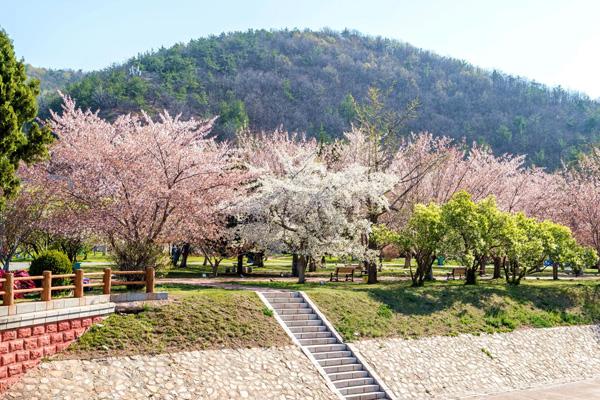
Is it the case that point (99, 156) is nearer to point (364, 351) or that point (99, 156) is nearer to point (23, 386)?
point (23, 386)

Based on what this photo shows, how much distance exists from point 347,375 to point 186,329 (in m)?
6.16

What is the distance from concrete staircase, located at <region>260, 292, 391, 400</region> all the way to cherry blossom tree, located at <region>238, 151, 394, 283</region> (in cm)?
630

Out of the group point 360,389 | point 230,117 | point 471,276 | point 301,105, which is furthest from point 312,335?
point 301,105

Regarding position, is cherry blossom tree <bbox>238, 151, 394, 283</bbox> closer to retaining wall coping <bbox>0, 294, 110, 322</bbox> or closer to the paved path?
the paved path

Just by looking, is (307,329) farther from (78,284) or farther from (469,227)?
(469,227)

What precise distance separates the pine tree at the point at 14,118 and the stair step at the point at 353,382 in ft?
43.3

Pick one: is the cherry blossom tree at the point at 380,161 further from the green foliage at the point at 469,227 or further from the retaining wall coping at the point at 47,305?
the retaining wall coping at the point at 47,305

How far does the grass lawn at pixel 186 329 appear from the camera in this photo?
16984 mm

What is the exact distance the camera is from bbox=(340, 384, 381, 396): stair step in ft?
62.3

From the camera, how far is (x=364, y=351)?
21.3 meters

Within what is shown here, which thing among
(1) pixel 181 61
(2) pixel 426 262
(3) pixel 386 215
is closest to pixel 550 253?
(2) pixel 426 262

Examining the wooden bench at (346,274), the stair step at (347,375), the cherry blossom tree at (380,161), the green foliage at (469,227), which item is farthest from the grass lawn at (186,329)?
the green foliage at (469,227)

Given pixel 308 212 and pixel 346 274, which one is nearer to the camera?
pixel 308 212

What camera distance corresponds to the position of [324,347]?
2077cm
